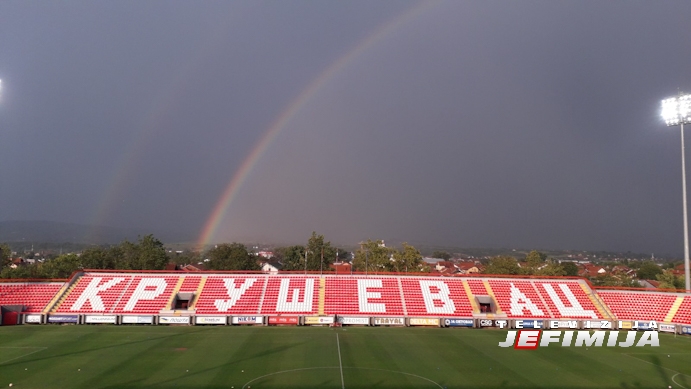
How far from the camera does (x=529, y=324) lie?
4134 cm

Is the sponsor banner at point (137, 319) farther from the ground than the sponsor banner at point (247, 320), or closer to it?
farther from the ground

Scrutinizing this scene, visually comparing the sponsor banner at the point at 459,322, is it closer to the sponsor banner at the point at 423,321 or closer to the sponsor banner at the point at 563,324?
the sponsor banner at the point at 423,321

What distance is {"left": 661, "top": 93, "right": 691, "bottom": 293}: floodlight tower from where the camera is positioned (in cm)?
4302

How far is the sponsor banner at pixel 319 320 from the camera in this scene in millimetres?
41031

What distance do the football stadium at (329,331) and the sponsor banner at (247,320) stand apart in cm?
12

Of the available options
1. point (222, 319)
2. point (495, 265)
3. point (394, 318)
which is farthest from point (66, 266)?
point (495, 265)

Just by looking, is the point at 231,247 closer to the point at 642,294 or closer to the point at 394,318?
the point at 394,318

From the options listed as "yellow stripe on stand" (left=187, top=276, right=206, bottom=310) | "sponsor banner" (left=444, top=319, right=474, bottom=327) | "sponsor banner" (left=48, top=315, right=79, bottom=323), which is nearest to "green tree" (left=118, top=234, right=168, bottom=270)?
"yellow stripe on stand" (left=187, top=276, right=206, bottom=310)

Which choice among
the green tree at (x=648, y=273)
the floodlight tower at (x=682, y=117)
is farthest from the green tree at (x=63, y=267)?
the green tree at (x=648, y=273)

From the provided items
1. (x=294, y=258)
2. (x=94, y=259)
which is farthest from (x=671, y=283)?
(x=94, y=259)

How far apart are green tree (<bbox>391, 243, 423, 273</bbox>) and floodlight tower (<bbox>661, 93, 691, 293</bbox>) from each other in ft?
125

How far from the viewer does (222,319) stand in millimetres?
40531

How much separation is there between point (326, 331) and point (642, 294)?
32.3 meters

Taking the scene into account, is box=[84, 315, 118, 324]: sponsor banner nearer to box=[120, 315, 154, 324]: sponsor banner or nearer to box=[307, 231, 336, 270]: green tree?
box=[120, 315, 154, 324]: sponsor banner
